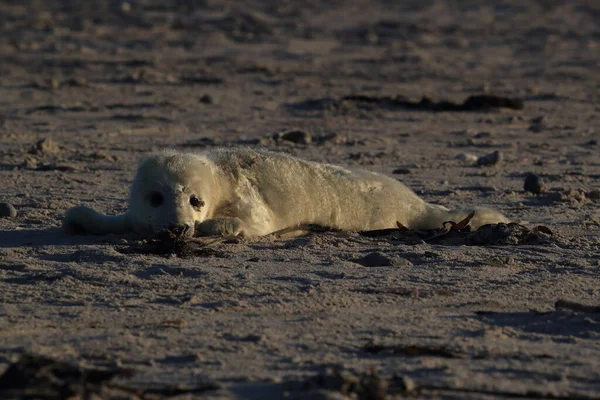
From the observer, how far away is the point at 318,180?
7.27 m

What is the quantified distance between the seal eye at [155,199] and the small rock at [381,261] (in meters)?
1.11

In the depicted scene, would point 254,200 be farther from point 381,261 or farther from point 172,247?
point 381,261

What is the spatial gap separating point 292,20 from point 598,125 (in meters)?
14.1

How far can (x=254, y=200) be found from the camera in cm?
699

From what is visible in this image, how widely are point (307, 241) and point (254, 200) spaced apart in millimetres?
375

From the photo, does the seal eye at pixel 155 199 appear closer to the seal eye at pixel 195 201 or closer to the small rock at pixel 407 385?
the seal eye at pixel 195 201

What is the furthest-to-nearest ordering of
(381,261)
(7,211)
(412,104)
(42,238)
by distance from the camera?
1. (412,104)
2. (7,211)
3. (42,238)
4. (381,261)

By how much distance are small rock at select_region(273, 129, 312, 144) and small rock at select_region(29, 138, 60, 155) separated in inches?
81.9

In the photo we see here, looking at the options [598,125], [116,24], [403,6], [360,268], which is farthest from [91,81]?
[403,6]

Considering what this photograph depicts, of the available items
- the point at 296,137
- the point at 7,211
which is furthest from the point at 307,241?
the point at 296,137

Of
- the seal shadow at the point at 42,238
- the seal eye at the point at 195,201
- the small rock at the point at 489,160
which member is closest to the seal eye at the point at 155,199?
the seal eye at the point at 195,201

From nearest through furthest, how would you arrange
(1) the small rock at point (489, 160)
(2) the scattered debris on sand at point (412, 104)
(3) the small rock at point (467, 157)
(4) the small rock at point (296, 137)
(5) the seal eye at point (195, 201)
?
1. (5) the seal eye at point (195, 201)
2. (1) the small rock at point (489, 160)
3. (3) the small rock at point (467, 157)
4. (4) the small rock at point (296, 137)
5. (2) the scattered debris on sand at point (412, 104)

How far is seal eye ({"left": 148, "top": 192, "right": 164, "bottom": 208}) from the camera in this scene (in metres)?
6.72

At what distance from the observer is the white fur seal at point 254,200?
6.72 meters
